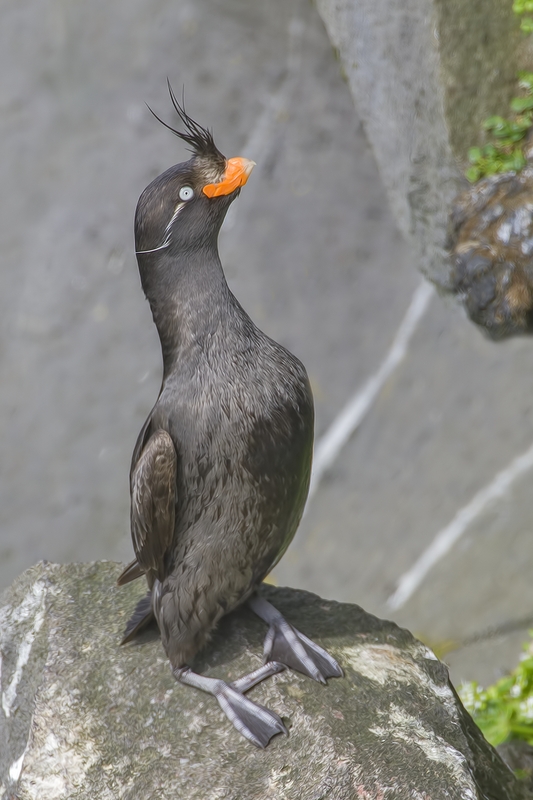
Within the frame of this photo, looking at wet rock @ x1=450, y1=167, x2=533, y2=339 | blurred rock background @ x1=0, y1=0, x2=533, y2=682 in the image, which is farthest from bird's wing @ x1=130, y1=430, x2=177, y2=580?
wet rock @ x1=450, y1=167, x2=533, y2=339

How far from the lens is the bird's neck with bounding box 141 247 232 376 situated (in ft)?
7.68

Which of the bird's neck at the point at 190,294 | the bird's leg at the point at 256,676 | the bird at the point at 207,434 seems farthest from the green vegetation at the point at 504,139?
the bird's leg at the point at 256,676

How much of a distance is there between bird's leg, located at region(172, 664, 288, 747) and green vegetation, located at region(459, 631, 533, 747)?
5.27 ft

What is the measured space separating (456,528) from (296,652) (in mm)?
2586

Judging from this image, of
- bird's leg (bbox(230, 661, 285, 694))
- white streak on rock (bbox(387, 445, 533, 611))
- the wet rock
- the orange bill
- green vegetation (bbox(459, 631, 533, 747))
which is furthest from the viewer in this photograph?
white streak on rock (bbox(387, 445, 533, 611))

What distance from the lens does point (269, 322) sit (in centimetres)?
492

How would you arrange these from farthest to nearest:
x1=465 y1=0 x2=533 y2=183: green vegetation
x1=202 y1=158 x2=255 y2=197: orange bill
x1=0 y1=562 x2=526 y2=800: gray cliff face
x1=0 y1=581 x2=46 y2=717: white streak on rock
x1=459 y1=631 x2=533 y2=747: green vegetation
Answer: x1=465 y1=0 x2=533 y2=183: green vegetation
x1=459 y1=631 x2=533 y2=747: green vegetation
x1=0 y1=581 x2=46 y2=717: white streak on rock
x1=202 y1=158 x2=255 y2=197: orange bill
x1=0 y1=562 x2=526 y2=800: gray cliff face

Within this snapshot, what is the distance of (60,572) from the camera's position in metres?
3.00

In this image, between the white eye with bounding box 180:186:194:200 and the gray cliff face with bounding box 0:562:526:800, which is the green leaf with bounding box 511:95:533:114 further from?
the gray cliff face with bounding box 0:562:526:800

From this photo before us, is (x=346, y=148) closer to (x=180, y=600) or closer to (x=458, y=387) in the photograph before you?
(x=458, y=387)

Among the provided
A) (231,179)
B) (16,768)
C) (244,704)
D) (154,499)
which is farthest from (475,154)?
(16,768)

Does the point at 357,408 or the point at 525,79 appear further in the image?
the point at 357,408

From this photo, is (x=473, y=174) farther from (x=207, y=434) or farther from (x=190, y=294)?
(x=207, y=434)

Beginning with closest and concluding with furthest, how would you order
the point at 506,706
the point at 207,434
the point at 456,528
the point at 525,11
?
the point at 207,434
the point at 506,706
the point at 525,11
the point at 456,528
